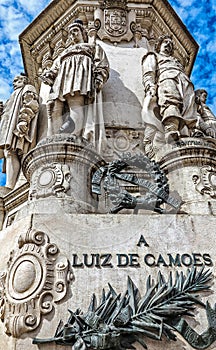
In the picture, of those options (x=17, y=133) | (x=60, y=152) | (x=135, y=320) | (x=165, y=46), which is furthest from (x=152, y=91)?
(x=135, y=320)

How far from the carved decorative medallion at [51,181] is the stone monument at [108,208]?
0.02 metres

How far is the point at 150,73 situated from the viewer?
10828 mm

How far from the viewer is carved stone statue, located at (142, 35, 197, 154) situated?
32.8ft

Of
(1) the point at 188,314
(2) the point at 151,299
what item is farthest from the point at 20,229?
(1) the point at 188,314

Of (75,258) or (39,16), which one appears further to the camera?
(39,16)

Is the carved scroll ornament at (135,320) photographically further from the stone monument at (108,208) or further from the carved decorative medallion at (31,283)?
the carved decorative medallion at (31,283)

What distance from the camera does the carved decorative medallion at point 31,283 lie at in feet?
20.0

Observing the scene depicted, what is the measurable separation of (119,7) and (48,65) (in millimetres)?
2464

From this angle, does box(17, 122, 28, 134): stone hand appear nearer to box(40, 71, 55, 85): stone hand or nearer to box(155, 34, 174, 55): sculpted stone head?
box(40, 71, 55, 85): stone hand

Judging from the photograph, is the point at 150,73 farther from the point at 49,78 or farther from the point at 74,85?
the point at 49,78

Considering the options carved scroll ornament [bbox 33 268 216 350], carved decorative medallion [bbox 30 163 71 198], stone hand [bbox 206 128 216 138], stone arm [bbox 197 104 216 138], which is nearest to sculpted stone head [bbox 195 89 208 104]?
stone arm [bbox 197 104 216 138]

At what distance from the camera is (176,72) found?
10.6 meters

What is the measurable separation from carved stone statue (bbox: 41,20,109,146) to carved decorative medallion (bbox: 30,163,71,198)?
1.76 meters

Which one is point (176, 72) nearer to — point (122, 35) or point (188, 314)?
point (122, 35)
